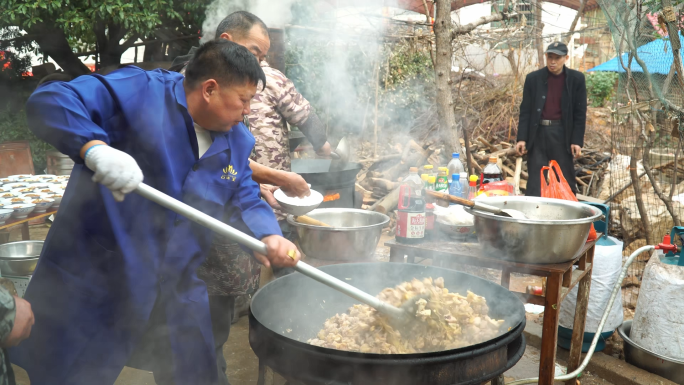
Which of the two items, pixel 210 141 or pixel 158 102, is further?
pixel 210 141

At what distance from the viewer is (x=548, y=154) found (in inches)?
242

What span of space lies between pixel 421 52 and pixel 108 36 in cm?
740

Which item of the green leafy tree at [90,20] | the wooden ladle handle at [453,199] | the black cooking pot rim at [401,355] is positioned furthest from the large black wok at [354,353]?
the green leafy tree at [90,20]

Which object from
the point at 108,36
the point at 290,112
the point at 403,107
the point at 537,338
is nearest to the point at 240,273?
the point at 290,112

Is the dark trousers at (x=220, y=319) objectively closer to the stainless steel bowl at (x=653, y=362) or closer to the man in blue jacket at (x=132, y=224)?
the man in blue jacket at (x=132, y=224)

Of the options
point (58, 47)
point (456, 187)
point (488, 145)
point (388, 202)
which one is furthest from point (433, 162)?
point (58, 47)

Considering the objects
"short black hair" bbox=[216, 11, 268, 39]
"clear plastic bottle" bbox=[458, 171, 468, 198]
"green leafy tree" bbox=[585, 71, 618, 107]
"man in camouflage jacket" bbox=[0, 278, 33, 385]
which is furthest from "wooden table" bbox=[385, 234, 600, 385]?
"green leafy tree" bbox=[585, 71, 618, 107]

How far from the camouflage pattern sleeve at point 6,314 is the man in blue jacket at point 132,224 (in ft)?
0.72

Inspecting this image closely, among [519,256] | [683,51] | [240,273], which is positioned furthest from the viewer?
[683,51]

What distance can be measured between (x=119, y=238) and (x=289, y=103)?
1966mm

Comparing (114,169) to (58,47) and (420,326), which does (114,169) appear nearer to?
(420,326)

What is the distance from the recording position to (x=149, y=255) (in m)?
2.02

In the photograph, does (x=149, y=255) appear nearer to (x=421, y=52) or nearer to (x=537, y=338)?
(x=537, y=338)

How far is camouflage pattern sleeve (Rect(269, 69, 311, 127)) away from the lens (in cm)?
356
